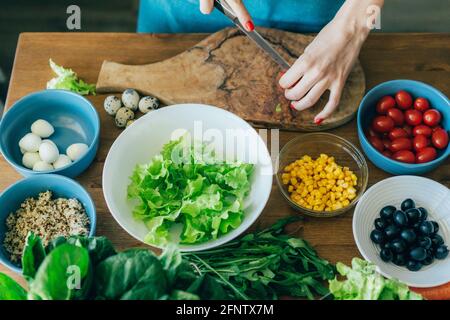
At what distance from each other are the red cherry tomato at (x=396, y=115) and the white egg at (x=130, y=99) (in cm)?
74

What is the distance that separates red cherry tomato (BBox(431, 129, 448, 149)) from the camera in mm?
1514

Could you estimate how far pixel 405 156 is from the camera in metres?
1.51

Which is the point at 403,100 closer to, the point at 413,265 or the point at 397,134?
the point at 397,134

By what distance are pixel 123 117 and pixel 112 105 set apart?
0.05 m

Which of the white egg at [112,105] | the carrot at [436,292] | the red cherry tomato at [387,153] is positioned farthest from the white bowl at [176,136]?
the carrot at [436,292]

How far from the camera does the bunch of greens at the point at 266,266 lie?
52.6 inches

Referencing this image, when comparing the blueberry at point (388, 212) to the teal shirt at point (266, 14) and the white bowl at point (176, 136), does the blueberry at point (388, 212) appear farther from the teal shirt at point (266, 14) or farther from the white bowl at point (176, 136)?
the teal shirt at point (266, 14)

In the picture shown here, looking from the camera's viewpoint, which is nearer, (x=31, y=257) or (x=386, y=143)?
(x=31, y=257)

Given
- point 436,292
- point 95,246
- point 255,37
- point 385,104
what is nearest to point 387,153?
point 385,104

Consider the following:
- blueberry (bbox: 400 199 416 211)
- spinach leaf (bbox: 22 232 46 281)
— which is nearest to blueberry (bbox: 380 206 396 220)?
blueberry (bbox: 400 199 416 211)

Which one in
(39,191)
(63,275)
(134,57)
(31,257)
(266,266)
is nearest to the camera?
(63,275)

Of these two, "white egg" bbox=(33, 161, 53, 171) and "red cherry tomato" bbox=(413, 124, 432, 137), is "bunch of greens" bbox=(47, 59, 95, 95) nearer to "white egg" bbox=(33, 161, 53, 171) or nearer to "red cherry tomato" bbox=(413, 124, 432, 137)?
"white egg" bbox=(33, 161, 53, 171)

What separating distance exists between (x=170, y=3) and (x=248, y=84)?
A: 444 mm
